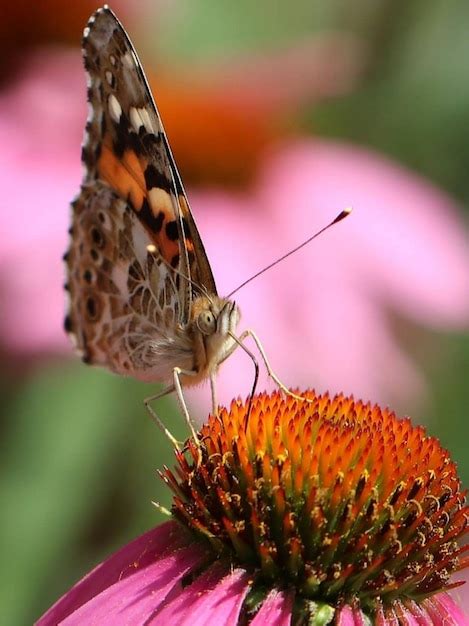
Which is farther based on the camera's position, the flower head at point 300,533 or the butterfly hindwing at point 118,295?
the butterfly hindwing at point 118,295

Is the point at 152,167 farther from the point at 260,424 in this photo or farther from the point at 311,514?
the point at 311,514

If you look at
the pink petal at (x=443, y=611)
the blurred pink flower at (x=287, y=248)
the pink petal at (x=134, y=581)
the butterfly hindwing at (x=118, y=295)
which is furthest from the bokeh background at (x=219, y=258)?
the pink petal at (x=443, y=611)

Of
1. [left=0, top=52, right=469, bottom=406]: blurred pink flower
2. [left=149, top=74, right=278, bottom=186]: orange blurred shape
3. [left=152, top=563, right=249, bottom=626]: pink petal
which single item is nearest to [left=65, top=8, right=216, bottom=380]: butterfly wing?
[left=152, top=563, right=249, bottom=626]: pink petal

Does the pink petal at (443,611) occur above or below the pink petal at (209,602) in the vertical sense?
below

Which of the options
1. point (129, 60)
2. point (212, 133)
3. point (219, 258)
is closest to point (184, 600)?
point (129, 60)

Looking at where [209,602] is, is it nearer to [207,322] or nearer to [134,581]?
[134,581]

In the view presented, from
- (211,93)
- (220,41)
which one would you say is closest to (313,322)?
(211,93)

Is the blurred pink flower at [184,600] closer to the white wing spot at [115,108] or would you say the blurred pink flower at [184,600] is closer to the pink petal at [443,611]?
the pink petal at [443,611]
